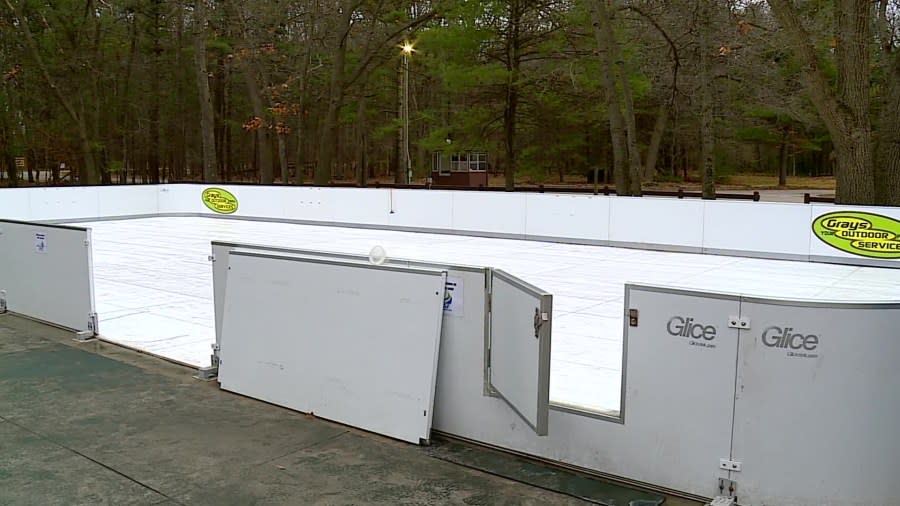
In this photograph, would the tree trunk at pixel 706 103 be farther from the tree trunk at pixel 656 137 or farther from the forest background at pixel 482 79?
the tree trunk at pixel 656 137

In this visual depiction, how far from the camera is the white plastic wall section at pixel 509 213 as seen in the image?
15.8 metres

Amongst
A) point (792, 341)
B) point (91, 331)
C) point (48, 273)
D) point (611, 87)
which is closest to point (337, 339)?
point (792, 341)

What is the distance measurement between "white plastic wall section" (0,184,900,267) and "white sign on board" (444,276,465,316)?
12.2 metres

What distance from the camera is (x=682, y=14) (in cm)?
2650

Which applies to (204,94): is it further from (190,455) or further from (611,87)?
(190,455)

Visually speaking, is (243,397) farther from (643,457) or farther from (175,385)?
(643,457)

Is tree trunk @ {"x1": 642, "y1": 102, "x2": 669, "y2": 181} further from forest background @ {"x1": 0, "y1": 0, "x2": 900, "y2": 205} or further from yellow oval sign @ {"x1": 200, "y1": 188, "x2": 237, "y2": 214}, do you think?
yellow oval sign @ {"x1": 200, "y1": 188, "x2": 237, "y2": 214}

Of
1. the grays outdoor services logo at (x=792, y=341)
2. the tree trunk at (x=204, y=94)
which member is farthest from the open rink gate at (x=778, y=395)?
the tree trunk at (x=204, y=94)

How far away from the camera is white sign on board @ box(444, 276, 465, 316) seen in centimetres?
533

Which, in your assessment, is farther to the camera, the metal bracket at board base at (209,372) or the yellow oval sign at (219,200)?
the yellow oval sign at (219,200)

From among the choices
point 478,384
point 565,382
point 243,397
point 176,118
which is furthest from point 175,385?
point 176,118

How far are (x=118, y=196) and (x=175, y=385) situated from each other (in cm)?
A: 2013

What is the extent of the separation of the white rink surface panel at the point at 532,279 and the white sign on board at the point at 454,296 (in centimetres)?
140

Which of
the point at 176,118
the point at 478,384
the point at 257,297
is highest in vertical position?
the point at 176,118
